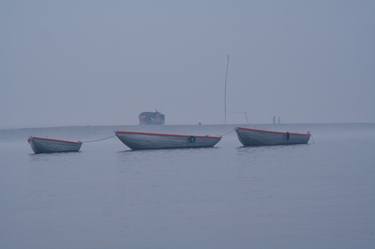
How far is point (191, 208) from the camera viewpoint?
56.5 feet

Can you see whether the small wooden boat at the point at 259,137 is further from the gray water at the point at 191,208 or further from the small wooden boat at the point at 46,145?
the gray water at the point at 191,208

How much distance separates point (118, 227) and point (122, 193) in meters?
6.56

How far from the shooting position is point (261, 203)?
58.9 ft

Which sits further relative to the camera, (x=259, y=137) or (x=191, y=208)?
(x=259, y=137)

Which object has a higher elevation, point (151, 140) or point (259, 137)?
point (151, 140)

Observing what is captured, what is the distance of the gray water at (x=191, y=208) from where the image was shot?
1336 centimetres

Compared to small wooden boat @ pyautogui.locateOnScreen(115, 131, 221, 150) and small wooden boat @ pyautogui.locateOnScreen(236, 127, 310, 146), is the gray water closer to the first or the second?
small wooden boat @ pyautogui.locateOnScreen(115, 131, 221, 150)

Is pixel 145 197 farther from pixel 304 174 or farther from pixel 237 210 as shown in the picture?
pixel 304 174

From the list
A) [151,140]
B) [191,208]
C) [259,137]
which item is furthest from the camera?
[259,137]

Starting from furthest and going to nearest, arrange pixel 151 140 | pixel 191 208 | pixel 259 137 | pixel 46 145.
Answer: pixel 259 137 < pixel 46 145 < pixel 151 140 < pixel 191 208

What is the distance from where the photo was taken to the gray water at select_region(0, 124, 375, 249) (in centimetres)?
1336

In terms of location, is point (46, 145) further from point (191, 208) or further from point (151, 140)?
point (191, 208)

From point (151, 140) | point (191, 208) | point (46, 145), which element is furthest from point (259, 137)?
point (191, 208)

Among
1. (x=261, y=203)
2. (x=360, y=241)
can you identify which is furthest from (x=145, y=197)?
(x=360, y=241)
